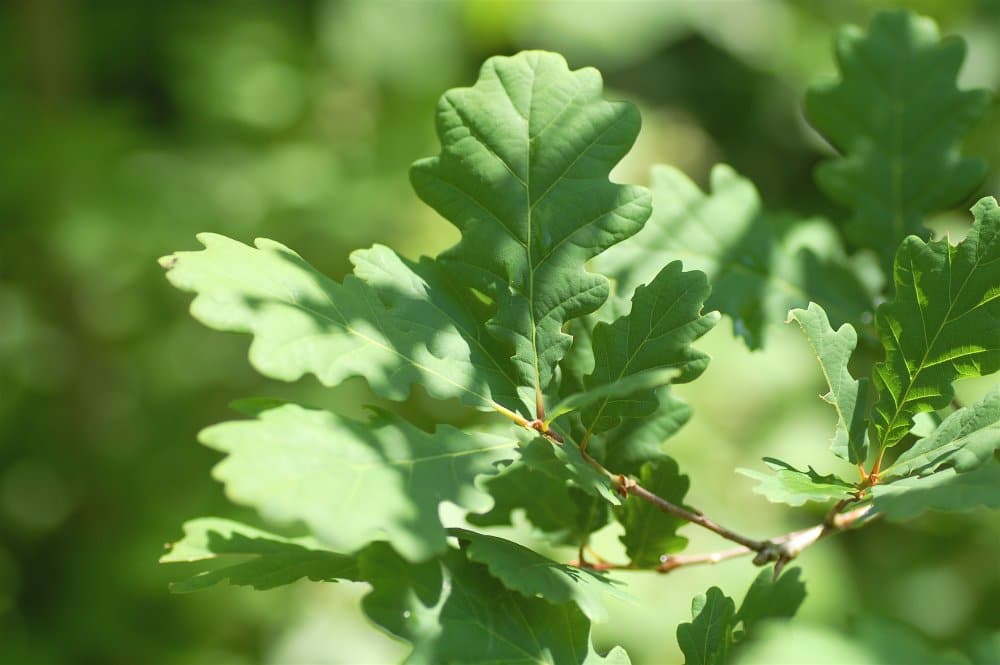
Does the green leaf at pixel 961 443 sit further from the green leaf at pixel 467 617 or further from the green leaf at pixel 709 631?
the green leaf at pixel 467 617

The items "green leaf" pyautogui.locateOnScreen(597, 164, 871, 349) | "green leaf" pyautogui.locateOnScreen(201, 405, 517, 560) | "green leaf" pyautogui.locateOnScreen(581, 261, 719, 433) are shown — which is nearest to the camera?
"green leaf" pyautogui.locateOnScreen(201, 405, 517, 560)

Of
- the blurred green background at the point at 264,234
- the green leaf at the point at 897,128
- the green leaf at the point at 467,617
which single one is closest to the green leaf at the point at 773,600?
the green leaf at the point at 467,617

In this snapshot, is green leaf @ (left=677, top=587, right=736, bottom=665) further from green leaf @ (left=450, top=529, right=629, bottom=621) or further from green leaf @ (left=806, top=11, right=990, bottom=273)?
green leaf @ (left=806, top=11, right=990, bottom=273)

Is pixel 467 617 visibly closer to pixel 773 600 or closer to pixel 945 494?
pixel 773 600

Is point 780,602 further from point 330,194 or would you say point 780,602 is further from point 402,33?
point 402,33

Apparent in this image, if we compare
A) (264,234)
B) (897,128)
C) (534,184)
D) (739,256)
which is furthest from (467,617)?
(264,234)

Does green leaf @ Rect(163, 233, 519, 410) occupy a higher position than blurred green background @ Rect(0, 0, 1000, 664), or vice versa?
green leaf @ Rect(163, 233, 519, 410)

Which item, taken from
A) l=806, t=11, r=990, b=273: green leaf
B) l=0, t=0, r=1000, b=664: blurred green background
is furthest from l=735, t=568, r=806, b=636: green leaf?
l=0, t=0, r=1000, b=664: blurred green background
